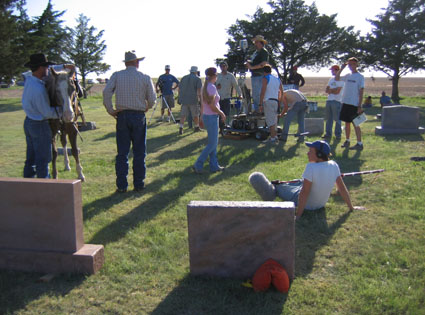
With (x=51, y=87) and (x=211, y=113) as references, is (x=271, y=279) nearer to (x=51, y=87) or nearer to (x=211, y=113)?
(x=51, y=87)

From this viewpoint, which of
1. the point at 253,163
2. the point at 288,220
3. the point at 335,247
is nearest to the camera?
the point at 288,220

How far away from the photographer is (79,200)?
3.43 metres

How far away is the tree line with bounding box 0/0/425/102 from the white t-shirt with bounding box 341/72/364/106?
18458mm

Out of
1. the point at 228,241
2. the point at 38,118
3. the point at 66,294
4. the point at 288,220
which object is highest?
the point at 38,118

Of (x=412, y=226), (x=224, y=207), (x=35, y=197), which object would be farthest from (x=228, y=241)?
(x=412, y=226)

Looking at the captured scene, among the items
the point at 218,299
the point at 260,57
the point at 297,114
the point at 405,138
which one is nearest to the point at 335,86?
the point at 297,114

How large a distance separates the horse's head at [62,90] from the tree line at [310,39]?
22643 millimetres

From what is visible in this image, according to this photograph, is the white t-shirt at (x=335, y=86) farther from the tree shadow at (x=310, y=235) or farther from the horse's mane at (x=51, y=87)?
the horse's mane at (x=51, y=87)

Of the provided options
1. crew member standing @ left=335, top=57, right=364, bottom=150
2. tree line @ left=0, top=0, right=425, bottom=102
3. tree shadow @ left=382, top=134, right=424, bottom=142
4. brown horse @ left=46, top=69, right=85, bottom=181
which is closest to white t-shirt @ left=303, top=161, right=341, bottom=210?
brown horse @ left=46, top=69, right=85, bottom=181

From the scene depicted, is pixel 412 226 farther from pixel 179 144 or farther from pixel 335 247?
pixel 179 144

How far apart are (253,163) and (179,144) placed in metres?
3.04

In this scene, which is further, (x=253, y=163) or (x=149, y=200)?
(x=253, y=163)

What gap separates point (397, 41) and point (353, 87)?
22.9m

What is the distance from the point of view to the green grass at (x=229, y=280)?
3023 millimetres
